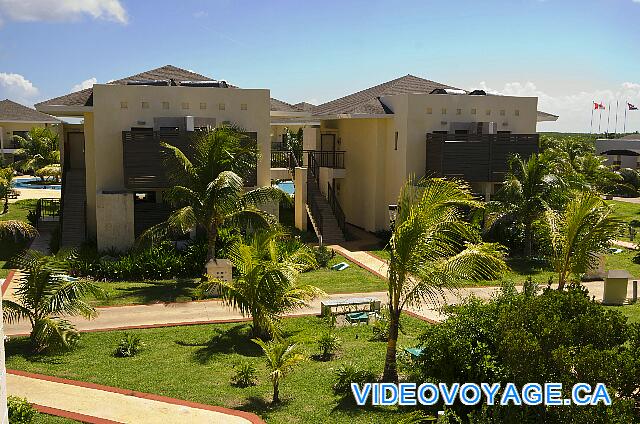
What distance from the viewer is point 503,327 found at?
9406mm

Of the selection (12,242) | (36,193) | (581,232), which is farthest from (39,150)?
(581,232)

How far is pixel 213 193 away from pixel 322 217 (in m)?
10.1

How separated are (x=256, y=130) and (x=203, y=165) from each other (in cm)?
610

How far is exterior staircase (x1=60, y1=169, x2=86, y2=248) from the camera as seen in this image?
24.3 m

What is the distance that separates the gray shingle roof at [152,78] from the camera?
2416 centimetres

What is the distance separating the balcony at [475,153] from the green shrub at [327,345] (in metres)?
14.2

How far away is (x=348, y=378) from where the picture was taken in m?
11.6

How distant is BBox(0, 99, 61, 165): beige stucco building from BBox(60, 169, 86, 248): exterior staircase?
32431 millimetres

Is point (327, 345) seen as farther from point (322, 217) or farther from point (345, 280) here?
point (322, 217)

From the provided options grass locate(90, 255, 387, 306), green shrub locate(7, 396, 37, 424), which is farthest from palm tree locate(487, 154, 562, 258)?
green shrub locate(7, 396, 37, 424)

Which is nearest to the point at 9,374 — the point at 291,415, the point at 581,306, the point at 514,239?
the point at 291,415

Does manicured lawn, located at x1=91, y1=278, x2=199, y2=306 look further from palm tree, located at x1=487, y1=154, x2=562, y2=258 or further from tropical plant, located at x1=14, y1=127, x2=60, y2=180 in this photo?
tropical plant, located at x1=14, y1=127, x2=60, y2=180

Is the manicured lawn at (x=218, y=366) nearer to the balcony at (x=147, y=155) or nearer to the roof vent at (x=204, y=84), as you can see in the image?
the balcony at (x=147, y=155)

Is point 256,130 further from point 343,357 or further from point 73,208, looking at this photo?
point 343,357
